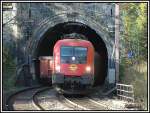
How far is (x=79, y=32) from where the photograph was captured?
3372 centimetres

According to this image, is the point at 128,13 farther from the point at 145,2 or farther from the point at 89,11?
the point at 89,11

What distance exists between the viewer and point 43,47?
112 feet

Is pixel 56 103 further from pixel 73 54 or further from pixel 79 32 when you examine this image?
pixel 79 32

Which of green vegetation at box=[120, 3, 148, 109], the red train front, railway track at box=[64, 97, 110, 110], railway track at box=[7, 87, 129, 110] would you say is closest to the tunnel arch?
green vegetation at box=[120, 3, 148, 109]

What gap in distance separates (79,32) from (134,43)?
11750 millimetres

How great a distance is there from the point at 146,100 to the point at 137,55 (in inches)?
271

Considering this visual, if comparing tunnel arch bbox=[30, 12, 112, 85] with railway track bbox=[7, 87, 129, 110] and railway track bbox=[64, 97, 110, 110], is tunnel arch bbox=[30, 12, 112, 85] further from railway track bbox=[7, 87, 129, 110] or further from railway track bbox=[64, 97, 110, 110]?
railway track bbox=[7, 87, 129, 110]

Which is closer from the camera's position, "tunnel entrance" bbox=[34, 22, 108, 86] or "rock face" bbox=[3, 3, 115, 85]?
"rock face" bbox=[3, 3, 115, 85]

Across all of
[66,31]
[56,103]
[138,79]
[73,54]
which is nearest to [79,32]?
[66,31]

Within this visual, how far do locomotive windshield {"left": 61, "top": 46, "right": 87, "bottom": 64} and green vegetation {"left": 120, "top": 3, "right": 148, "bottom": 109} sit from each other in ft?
7.51

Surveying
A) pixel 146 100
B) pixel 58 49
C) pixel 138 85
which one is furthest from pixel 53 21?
pixel 146 100

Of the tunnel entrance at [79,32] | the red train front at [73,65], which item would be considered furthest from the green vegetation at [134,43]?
the tunnel entrance at [79,32]

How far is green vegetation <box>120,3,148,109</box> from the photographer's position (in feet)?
65.8

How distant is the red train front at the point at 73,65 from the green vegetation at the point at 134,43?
1926 millimetres
